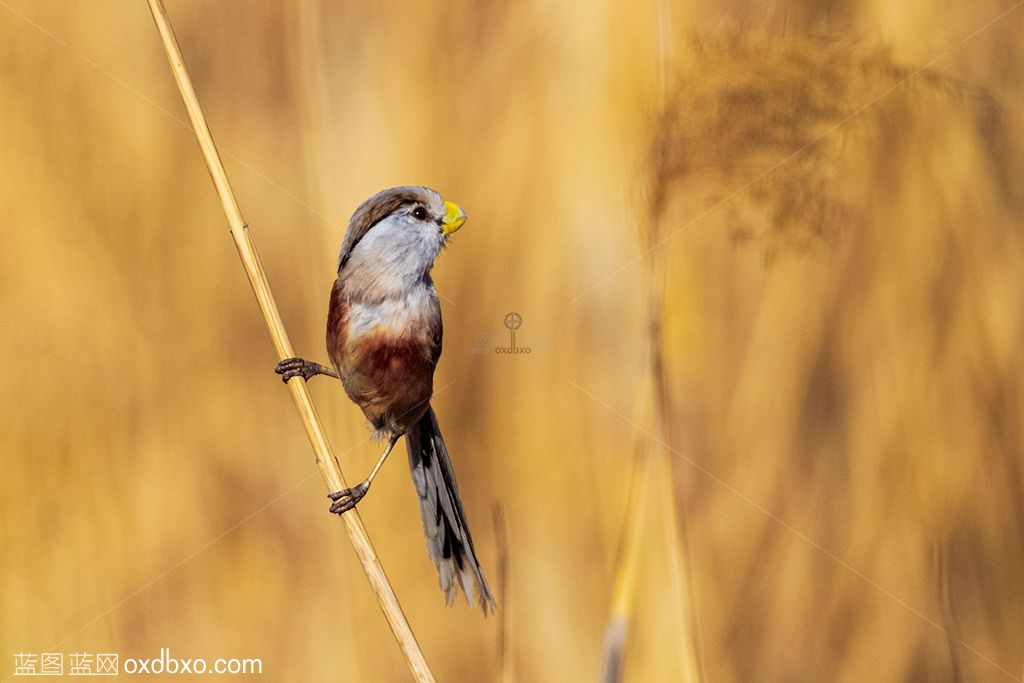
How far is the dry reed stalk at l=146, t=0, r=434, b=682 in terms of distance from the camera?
527 mm

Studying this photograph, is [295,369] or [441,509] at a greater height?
[295,369]

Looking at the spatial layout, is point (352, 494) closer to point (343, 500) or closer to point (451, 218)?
point (343, 500)

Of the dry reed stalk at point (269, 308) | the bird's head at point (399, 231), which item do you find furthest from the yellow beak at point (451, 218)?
the dry reed stalk at point (269, 308)

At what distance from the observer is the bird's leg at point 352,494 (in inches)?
22.0

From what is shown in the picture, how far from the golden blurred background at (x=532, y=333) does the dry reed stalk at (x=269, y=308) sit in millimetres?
70

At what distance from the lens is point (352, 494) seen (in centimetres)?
57

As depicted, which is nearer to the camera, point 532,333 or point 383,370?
point 383,370

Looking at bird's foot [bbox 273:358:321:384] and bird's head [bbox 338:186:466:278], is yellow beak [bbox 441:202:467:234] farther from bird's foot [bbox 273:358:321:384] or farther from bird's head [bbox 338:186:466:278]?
bird's foot [bbox 273:358:321:384]

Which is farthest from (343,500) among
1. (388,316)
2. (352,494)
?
(388,316)

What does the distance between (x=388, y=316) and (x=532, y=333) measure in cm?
15

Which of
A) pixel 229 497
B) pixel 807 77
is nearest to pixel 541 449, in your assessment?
pixel 229 497

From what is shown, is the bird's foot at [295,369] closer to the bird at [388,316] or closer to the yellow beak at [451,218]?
the bird at [388,316]

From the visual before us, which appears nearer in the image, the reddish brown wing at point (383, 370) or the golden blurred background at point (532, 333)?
the reddish brown wing at point (383, 370)

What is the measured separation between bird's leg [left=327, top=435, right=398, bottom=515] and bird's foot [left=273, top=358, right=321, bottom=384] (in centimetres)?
7
